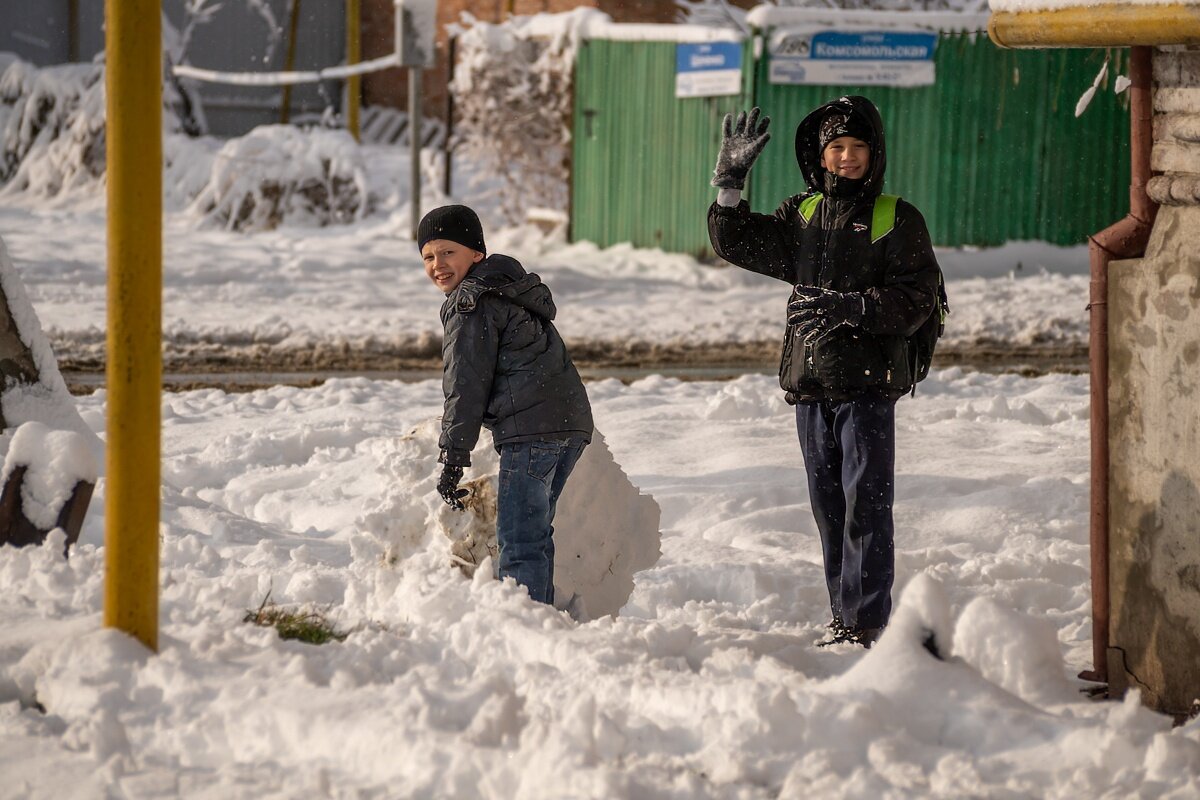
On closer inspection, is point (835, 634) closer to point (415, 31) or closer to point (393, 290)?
point (393, 290)

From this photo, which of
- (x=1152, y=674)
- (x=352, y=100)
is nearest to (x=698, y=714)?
(x=1152, y=674)

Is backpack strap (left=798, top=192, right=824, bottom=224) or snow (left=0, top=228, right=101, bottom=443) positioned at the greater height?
backpack strap (left=798, top=192, right=824, bottom=224)

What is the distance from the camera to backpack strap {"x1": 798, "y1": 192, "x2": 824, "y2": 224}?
470 centimetres

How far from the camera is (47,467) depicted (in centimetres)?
478

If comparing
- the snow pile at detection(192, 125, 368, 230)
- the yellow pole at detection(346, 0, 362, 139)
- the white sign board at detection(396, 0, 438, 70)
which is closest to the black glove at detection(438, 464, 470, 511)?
the white sign board at detection(396, 0, 438, 70)

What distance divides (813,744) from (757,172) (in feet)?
41.4

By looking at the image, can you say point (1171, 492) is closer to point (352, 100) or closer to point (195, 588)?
point (195, 588)

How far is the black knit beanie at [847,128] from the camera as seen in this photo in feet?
14.9

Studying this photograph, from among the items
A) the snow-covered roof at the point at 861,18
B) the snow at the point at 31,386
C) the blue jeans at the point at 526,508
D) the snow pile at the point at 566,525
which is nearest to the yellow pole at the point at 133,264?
the blue jeans at the point at 526,508

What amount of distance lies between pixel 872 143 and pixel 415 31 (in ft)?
43.3

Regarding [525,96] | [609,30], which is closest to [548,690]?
[609,30]

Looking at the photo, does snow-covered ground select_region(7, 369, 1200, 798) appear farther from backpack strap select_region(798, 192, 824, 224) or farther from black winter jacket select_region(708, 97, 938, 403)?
backpack strap select_region(798, 192, 824, 224)

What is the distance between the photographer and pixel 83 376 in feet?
33.4

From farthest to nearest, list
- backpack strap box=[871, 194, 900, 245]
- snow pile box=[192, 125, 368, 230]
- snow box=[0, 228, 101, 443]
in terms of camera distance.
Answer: snow pile box=[192, 125, 368, 230] < snow box=[0, 228, 101, 443] < backpack strap box=[871, 194, 900, 245]
